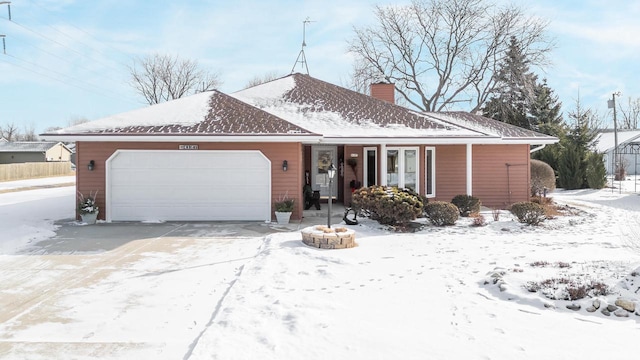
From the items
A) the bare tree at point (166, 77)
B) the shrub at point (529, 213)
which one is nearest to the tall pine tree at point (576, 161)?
the shrub at point (529, 213)

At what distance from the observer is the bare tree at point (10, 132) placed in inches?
3113

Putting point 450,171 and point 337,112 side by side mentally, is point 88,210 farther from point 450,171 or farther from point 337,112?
point 450,171

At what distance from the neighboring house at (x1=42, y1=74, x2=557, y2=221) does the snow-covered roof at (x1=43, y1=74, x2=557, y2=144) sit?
3 cm

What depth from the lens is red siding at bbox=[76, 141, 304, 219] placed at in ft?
38.3

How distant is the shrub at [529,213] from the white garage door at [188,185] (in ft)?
20.2

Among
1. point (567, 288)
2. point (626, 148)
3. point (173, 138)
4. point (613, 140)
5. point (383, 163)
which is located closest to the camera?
point (567, 288)

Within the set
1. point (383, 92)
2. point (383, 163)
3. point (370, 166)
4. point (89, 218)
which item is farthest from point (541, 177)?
point (89, 218)

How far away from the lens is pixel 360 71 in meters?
34.1

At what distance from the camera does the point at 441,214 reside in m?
10.2

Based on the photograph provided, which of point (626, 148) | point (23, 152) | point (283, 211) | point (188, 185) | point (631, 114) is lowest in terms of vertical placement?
point (283, 211)

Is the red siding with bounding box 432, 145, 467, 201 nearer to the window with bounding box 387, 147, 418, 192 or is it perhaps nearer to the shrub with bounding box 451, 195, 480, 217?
the window with bounding box 387, 147, 418, 192

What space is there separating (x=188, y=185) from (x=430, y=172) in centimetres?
765

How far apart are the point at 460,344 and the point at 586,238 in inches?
249

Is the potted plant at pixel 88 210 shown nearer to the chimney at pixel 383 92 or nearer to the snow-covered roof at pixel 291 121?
the snow-covered roof at pixel 291 121
